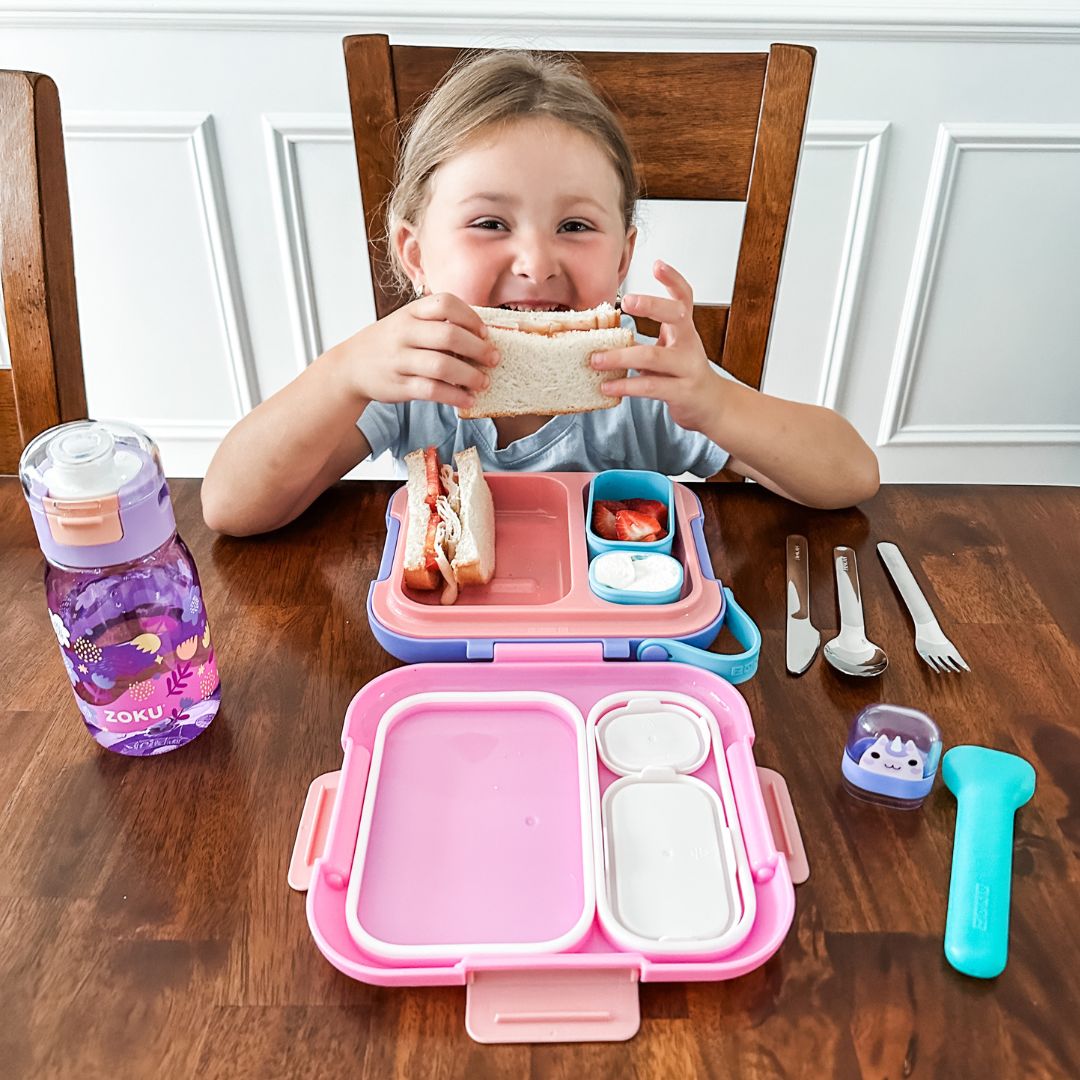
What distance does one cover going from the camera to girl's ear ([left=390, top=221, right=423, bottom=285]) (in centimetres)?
118

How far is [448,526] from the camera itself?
0.85 metres

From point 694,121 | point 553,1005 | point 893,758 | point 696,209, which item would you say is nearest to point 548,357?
point 694,121

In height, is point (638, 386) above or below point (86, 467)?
below

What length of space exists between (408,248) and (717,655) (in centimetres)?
73

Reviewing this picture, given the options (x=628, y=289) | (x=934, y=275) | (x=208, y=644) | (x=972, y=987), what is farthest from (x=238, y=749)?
(x=934, y=275)

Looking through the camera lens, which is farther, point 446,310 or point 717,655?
point 446,310

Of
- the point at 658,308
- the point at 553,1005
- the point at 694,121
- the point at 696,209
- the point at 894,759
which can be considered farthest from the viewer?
the point at 696,209

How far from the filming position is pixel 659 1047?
49cm

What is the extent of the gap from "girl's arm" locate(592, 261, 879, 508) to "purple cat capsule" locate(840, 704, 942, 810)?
36 cm

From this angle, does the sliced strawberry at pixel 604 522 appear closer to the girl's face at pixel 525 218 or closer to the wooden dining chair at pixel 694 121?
the girl's face at pixel 525 218

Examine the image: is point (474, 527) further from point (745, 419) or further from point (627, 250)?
point (627, 250)

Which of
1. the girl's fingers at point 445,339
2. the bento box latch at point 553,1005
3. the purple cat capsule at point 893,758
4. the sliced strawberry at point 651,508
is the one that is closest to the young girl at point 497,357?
the girl's fingers at point 445,339

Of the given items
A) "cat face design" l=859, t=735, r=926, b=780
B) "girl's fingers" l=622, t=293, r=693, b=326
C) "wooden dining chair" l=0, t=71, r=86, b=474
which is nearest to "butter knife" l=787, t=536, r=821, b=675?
"cat face design" l=859, t=735, r=926, b=780

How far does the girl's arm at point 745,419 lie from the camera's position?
909 mm
